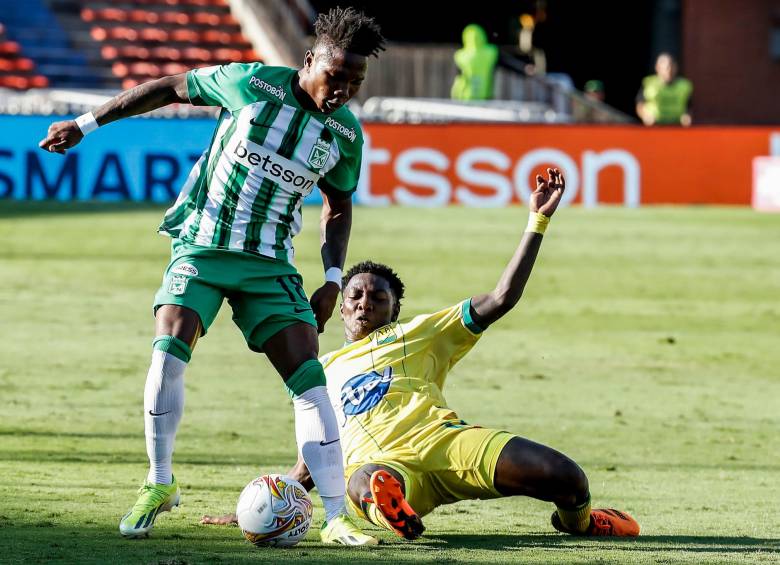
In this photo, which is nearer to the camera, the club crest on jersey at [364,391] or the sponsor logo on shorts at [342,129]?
the sponsor logo on shorts at [342,129]

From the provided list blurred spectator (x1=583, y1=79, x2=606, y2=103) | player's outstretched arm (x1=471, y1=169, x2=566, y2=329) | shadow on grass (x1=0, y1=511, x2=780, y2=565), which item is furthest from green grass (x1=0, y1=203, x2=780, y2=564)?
blurred spectator (x1=583, y1=79, x2=606, y2=103)

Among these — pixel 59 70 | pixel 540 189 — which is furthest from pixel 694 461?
pixel 59 70

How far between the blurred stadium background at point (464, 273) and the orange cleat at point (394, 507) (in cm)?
10

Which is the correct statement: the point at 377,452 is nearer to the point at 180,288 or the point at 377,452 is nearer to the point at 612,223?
the point at 180,288

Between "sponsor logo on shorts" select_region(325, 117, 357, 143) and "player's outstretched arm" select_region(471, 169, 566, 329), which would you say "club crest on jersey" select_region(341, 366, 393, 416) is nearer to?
"player's outstretched arm" select_region(471, 169, 566, 329)

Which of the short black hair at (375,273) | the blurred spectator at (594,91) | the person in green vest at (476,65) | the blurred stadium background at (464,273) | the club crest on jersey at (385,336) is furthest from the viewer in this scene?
the blurred spectator at (594,91)

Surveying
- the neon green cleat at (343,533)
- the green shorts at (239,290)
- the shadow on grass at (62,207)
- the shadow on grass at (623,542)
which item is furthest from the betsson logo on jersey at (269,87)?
the shadow on grass at (62,207)

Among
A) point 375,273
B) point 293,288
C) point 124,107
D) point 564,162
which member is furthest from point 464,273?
point 124,107

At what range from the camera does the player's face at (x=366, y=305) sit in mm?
6516

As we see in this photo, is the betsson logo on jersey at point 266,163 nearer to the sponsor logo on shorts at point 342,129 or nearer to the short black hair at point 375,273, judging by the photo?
the sponsor logo on shorts at point 342,129

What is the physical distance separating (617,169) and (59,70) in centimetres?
1325

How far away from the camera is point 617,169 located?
2112cm

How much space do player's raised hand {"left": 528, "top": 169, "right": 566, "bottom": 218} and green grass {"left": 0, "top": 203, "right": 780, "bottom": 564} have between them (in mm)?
1318

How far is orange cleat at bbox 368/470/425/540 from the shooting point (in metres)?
5.61
